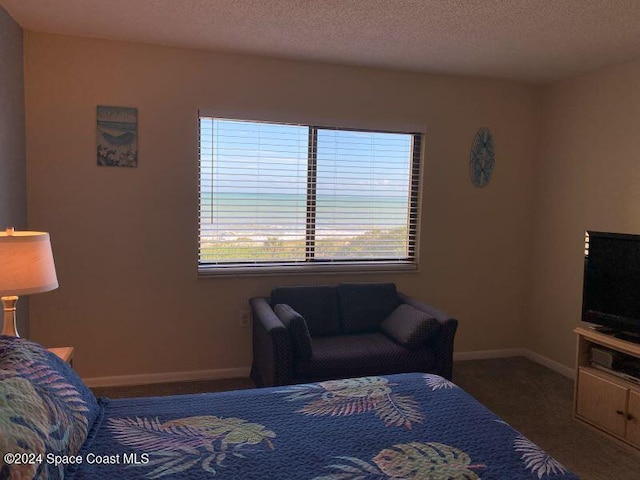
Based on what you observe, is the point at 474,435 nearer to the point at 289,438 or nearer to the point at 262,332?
the point at 289,438

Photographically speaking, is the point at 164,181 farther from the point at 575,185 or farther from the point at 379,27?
the point at 575,185

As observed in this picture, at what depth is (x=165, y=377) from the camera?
12.4 ft

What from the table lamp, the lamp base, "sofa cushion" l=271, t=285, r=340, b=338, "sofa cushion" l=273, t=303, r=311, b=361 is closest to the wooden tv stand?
"sofa cushion" l=271, t=285, r=340, b=338

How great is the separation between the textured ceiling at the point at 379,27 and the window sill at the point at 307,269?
162cm

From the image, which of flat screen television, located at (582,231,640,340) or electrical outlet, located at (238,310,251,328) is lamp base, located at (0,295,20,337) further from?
flat screen television, located at (582,231,640,340)

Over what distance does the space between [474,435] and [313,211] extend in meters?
2.52

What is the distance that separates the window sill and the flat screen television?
4.57 ft

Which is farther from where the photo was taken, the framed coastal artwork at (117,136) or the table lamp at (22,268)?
the framed coastal artwork at (117,136)

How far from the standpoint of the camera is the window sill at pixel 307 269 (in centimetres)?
382

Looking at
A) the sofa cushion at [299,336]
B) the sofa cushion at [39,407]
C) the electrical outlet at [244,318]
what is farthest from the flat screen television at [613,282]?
the sofa cushion at [39,407]

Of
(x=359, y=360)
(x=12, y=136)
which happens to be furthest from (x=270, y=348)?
(x=12, y=136)

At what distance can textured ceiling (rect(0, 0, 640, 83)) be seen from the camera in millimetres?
2752

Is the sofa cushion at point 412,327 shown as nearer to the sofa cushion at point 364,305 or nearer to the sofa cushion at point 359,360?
the sofa cushion at point 359,360

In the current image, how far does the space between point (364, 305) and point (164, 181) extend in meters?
1.77
